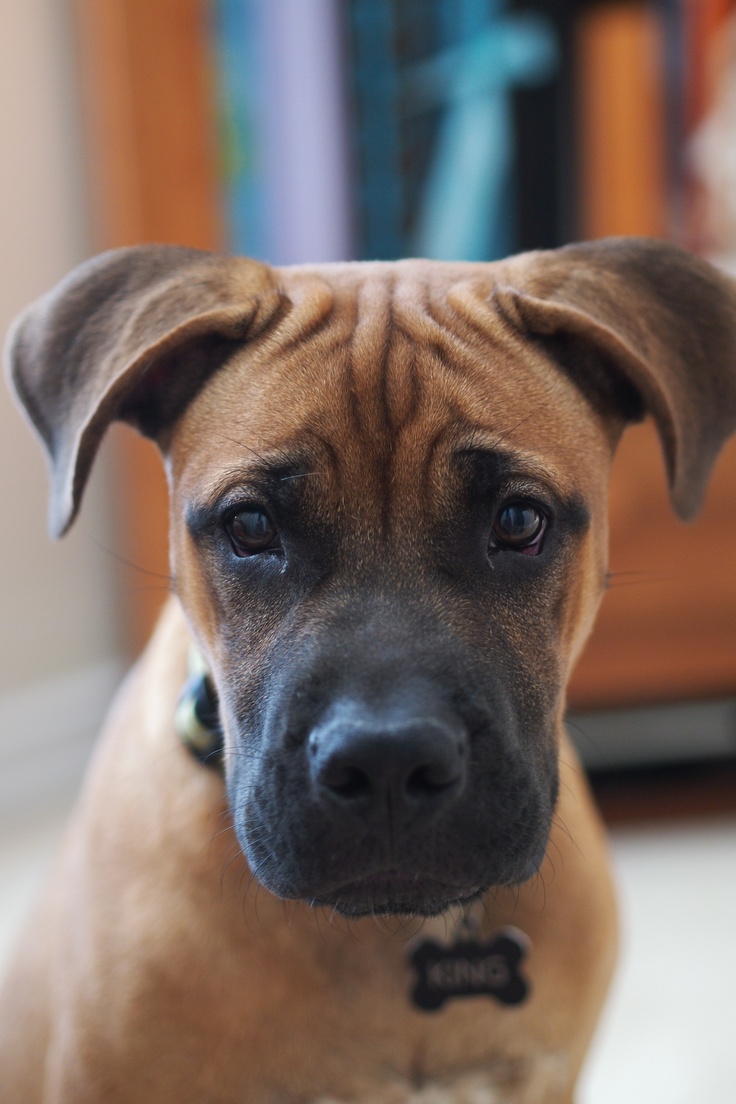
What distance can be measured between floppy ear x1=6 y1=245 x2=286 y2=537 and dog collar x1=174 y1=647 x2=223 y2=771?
251 mm

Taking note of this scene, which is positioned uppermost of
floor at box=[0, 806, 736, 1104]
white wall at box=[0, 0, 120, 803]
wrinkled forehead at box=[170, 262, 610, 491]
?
wrinkled forehead at box=[170, 262, 610, 491]

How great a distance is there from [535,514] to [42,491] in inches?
83.7

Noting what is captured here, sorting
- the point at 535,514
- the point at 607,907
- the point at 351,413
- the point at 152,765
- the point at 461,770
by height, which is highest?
the point at 351,413

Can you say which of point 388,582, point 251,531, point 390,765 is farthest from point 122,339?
point 390,765

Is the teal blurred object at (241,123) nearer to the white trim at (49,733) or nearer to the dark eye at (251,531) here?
the white trim at (49,733)

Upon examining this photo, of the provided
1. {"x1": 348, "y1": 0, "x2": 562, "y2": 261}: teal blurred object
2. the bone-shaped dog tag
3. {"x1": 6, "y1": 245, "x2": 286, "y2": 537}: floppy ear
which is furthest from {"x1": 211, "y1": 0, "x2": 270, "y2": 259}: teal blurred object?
the bone-shaped dog tag

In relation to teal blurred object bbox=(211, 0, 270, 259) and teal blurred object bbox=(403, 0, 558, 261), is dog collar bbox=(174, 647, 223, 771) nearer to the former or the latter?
teal blurred object bbox=(211, 0, 270, 259)

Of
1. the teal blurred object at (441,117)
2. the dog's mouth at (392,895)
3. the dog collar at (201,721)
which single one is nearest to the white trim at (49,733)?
the teal blurred object at (441,117)

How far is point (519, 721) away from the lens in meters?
1.19

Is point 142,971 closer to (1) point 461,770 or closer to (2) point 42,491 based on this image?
(1) point 461,770

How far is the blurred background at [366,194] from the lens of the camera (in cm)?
271

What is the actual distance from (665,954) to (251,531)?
1.65 metres

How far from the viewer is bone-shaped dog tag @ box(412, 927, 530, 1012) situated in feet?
4.42

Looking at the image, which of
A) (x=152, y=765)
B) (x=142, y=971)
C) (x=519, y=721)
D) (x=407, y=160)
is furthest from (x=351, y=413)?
(x=407, y=160)
